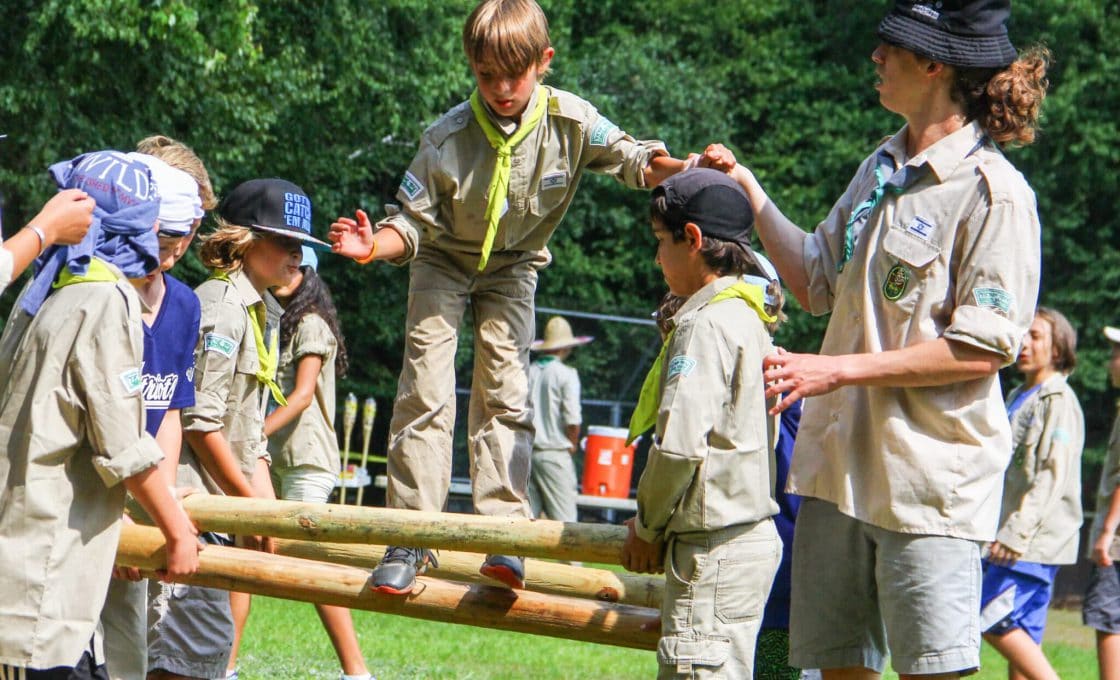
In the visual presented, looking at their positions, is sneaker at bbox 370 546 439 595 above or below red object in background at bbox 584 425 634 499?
above

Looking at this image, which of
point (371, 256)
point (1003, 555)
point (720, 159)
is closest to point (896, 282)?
point (720, 159)

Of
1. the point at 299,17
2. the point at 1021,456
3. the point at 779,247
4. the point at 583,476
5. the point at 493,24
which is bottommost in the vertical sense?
the point at 583,476

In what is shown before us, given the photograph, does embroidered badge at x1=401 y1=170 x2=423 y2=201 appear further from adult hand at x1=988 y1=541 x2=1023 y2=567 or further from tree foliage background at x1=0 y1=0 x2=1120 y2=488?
tree foliage background at x1=0 y1=0 x2=1120 y2=488

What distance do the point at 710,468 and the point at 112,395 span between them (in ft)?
5.39

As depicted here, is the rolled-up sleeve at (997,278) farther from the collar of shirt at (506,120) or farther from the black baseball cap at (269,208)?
the black baseball cap at (269,208)

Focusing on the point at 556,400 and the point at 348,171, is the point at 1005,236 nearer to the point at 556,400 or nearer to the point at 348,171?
the point at 556,400

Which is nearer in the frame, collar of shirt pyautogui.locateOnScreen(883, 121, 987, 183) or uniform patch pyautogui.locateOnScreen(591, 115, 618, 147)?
collar of shirt pyautogui.locateOnScreen(883, 121, 987, 183)

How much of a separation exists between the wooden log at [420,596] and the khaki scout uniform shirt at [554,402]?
→ 30.8ft

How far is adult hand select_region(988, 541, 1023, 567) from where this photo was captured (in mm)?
7551

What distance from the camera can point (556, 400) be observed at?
14211mm

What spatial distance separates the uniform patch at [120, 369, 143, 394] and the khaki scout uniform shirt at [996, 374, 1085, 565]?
206 inches

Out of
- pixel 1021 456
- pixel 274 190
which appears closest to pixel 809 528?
pixel 274 190

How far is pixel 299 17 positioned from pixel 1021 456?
12.7 metres

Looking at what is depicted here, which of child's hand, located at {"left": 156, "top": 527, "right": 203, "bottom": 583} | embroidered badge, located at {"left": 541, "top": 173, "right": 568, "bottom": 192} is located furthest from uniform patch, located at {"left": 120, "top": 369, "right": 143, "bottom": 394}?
embroidered badge, located at {"left": 541, "top": 173, "right": 568, "bottom": 192}
